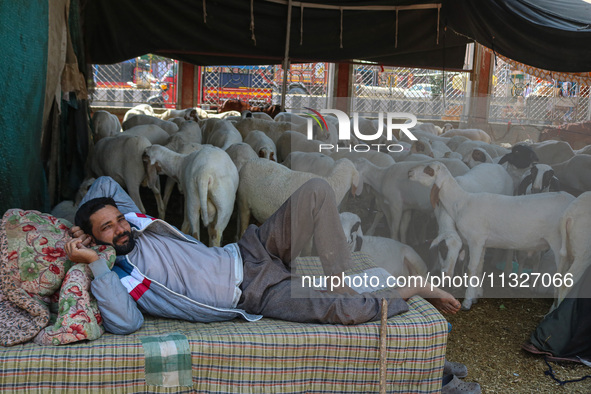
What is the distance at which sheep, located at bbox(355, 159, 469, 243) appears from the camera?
16.3ft

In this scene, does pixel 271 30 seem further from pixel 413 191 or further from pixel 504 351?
pixel 504 351

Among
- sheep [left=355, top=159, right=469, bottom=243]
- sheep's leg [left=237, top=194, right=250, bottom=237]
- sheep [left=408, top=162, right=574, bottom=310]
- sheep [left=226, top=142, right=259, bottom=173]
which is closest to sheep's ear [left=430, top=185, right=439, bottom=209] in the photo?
sheep [left=408, top=162, right=574, bottom=310]

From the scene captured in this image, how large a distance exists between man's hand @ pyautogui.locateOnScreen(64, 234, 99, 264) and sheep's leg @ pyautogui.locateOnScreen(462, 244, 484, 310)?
2.74m

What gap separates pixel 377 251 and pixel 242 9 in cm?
408

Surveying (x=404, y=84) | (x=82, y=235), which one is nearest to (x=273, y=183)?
(x=82, y=235)

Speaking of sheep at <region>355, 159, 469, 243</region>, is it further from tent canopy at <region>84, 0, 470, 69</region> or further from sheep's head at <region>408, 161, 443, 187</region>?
tent canopy at <region>84, 0, 470, 69</region>

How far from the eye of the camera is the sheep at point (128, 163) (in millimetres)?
5395

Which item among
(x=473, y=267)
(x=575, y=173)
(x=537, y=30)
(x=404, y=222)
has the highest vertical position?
(x=537, y=30)

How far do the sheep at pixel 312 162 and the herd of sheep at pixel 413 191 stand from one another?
1 centimetres

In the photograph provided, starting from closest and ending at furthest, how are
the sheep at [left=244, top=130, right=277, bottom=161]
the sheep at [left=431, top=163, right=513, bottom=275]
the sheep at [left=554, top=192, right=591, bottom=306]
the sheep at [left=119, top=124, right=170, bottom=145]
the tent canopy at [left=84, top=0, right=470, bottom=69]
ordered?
1. the sheep at [left=554, top=192, right=591, bottom=306]
2. the sheep at [left=431, top=163, right=513, bottom=275]
3. the sheep at [left=244, top=130, right=277, bottom=161]
4. the sheep at [left=119, top=124, right=170, bottom=145]
5. the tent canopy at [left=84, top=0, right=470, bottom=69]

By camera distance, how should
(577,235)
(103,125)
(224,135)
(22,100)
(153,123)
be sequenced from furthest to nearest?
(153,123), (103,125), (224,135), (577,235), (22,100)

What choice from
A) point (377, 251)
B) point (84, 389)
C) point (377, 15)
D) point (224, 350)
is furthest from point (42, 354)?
point (377, 15)

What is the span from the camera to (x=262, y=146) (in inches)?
237

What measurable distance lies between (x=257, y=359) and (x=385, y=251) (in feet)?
6.21
